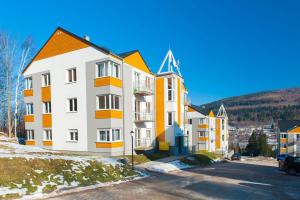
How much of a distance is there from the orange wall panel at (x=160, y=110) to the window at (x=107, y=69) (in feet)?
23.8

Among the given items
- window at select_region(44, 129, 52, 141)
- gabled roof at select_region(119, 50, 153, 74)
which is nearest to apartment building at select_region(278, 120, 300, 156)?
gabled roof at select_region(119, 50, 153, 74)

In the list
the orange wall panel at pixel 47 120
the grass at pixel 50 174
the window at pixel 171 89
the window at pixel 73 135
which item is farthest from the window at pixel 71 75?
the grass at pixel 50 174

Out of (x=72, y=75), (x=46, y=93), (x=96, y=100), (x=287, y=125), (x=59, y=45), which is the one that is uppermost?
(x=59, y=45)

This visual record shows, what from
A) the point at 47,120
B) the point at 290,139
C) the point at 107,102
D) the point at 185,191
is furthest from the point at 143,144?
the point at 290,139

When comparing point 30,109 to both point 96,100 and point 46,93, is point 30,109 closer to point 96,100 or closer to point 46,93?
point 46,93

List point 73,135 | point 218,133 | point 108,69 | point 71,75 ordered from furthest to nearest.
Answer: point 218,133 < point 71,75 < point 73,135 < point 108,69

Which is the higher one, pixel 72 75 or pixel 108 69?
pixel 108 69

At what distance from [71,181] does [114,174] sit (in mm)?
3105

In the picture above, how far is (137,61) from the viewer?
84.8 ft

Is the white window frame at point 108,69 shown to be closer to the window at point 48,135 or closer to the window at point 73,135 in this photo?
the window at point 73,135

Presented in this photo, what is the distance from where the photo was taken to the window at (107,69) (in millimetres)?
21281

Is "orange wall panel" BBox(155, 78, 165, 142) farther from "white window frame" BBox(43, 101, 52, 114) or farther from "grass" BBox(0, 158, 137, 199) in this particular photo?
"grass" BBox(0, 158, 137, 199)

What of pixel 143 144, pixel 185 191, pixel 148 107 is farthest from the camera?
pixel 148 107

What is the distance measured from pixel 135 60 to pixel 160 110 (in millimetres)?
7022
